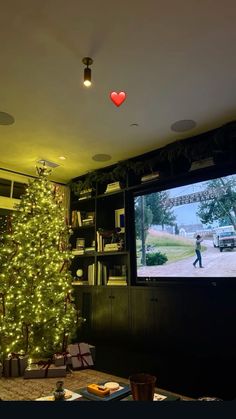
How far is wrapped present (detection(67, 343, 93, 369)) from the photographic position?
206 cm

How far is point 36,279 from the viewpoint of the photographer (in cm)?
291

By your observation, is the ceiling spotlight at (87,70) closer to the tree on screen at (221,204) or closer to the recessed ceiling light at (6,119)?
the recessed ceiling light at (6,119)

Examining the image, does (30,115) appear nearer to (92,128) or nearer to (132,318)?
(92,128)

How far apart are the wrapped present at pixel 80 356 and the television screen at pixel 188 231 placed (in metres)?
1.44

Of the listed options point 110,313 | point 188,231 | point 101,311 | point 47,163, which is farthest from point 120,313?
point 47,163

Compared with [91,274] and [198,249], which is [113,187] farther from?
[198,249]

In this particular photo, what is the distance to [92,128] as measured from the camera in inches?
120

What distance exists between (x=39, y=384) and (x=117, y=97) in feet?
7.05

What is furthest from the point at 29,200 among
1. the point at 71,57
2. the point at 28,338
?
the point at 71,57

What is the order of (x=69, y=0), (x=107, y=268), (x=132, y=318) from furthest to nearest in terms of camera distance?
(x=107, y=268), (x=132, y=318), (x=69, y=0)

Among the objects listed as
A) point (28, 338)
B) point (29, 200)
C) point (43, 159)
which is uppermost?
point (43, 159)

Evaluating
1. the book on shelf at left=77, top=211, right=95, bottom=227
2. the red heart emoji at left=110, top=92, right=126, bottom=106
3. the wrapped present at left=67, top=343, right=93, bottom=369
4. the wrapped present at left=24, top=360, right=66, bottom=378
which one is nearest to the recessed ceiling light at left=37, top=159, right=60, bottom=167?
the book on shelf at left=77, top=211, right=95, bottom=227

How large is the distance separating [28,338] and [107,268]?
1.58 metres

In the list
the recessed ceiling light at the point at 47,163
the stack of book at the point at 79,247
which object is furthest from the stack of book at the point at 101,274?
the recessed ceiling light at the point at 47,163
